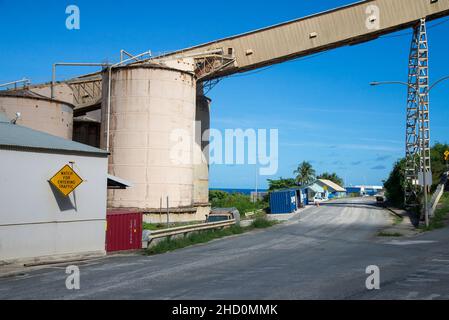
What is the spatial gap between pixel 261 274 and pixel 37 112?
3277 centimetres

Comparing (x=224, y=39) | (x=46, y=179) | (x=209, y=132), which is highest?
(x=224, y=39)

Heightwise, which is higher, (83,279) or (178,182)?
(178,182)

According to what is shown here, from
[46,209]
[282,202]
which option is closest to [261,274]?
[46,209]

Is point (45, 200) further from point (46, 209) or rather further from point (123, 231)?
point (123, 231)

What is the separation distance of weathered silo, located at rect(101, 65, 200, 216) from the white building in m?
15.9

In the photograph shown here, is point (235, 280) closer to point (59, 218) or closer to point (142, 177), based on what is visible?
point (59, 218)

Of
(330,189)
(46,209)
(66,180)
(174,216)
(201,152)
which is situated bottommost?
(174,216)

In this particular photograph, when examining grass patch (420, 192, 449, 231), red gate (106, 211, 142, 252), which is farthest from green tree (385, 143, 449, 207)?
red gate (106, 211, 142, 252)

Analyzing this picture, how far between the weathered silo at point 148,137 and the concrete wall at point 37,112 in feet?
19.4

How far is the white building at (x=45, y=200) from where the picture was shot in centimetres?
1622

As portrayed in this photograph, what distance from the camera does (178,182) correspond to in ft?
120

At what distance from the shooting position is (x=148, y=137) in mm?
35906

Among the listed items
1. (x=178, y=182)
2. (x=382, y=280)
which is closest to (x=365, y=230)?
(x=178, y=182)
